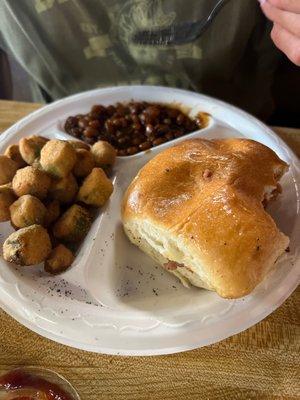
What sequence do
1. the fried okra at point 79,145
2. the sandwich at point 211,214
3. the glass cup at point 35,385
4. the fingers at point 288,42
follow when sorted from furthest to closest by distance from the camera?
the fried okra at point 79,145, the fingers at point 288,42, the sandwich at point 211,214, the glass cup at point 35,385

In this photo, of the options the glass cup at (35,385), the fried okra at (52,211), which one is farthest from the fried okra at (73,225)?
the glass cup at (35,385)

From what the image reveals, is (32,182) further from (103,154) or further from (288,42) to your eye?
(288,42)

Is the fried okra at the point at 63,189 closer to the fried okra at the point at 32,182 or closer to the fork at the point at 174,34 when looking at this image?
the fried okra at the point at 32,182

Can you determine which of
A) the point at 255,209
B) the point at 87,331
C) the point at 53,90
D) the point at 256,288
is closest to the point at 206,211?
the point at 255,209

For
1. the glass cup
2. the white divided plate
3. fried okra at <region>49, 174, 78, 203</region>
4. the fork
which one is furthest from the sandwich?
the fork

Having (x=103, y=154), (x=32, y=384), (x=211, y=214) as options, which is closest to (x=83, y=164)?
(x=103, y=154)

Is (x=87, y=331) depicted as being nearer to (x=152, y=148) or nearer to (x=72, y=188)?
(x=72, y=188)

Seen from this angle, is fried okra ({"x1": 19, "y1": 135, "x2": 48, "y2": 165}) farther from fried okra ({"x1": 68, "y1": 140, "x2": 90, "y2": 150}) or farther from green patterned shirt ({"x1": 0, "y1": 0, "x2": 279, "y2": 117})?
green patterned shirt ({"x1": 0, "y1": 0, "x2": 279, "y2": 117})
